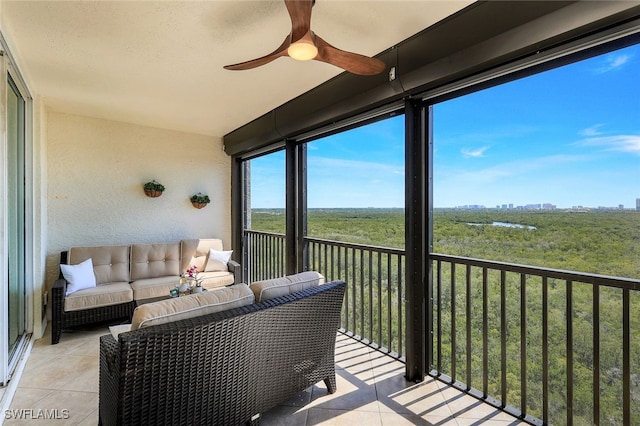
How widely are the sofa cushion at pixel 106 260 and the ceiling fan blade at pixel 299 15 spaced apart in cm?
358

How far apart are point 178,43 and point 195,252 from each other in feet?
9.49

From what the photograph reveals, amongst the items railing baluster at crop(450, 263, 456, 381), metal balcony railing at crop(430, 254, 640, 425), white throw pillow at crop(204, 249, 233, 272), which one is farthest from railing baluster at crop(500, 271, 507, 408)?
white throw pillow at crop(204, 249, 233, 272)

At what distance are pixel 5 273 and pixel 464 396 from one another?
3.36 metres

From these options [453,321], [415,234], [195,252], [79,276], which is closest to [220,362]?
[415,234]

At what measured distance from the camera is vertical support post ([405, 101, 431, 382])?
226 centimetres

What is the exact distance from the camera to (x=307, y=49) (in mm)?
1573

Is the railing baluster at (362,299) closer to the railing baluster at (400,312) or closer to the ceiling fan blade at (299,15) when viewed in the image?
the railing baluster at (400,312)

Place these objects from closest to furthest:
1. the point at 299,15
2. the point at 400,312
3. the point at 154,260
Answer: the point at 299,15 < the point at 400,312 < the point at 154,260

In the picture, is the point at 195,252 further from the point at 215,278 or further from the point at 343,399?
the point at 343,399

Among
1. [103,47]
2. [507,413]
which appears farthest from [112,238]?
[507,413]

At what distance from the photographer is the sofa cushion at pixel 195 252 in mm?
4176

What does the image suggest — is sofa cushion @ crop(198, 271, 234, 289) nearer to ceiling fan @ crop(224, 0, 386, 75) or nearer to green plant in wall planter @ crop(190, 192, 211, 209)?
green plant in wall planter @ crop(190, 192, 211, 209)

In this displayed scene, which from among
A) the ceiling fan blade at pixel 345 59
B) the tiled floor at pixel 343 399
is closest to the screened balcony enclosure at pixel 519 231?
the tiled floor at pixel 343 399

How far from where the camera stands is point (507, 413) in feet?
6.28
